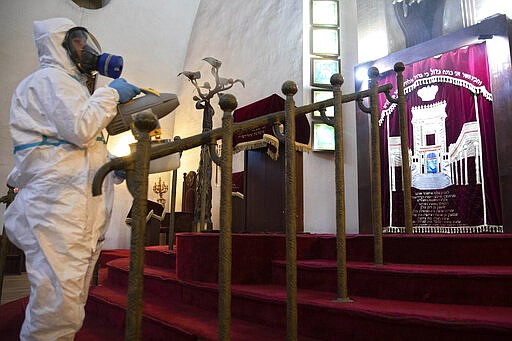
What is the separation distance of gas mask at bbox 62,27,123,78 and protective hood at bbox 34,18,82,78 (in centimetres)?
2

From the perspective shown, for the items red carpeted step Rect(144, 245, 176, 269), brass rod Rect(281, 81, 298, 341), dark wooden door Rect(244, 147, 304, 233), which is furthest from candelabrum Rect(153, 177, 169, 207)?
brass rod Rect(281, 81, 298, 341)

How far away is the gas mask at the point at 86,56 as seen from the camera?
1763 mm

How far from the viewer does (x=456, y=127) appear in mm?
3646

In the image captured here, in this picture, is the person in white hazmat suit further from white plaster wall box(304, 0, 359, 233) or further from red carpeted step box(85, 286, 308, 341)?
white plaster wall box(304, 0, 359, 233)

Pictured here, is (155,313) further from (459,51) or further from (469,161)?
(459,51)

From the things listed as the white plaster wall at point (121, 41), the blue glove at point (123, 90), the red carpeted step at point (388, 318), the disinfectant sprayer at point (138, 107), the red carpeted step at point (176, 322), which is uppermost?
the white plaster wall at point (121, 41)

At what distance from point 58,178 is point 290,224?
0.93m

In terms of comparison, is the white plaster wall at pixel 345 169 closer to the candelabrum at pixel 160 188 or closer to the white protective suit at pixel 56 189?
the candelabrum at pixel 160 188

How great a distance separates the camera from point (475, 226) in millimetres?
3426

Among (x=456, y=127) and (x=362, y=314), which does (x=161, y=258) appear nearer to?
(x=362, y=314)

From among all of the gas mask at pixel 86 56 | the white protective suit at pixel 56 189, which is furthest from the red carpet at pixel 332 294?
the gas mask at pixel 86 56

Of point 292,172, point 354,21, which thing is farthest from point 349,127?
point 292,172

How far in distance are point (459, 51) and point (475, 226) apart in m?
1.59

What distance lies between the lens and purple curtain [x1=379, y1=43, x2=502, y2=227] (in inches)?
135
